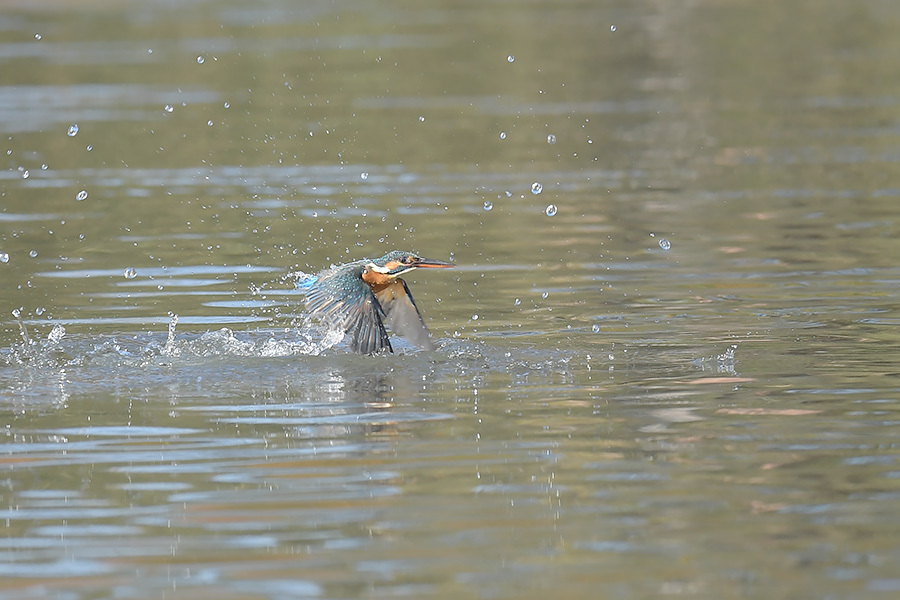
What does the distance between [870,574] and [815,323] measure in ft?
14.7

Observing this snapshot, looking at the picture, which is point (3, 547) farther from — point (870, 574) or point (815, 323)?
point (815, 323)

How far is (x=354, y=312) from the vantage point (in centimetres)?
909

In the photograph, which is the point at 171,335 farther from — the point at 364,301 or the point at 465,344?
the point at 465,344

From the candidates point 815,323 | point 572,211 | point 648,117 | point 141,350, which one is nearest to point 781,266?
point 815,323

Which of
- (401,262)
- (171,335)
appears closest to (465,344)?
(401,262)

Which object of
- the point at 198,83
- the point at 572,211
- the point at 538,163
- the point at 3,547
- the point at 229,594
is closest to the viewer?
the point at 229,594

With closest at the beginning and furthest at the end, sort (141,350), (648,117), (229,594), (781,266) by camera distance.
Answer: (229,594) < (141,350) < (781,266) < (648,117)

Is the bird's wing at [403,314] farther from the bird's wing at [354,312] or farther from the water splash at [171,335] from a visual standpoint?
the water splash at [171,335]

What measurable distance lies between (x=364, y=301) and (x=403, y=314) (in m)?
0.43

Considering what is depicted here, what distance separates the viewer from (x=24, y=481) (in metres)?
6.99

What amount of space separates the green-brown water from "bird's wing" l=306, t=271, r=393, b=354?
162mm

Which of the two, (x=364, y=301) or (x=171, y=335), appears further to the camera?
(x=171, y=335)

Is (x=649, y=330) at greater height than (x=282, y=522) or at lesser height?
greater

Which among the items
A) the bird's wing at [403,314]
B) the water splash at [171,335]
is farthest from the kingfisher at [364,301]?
the water splash at [171,335]
